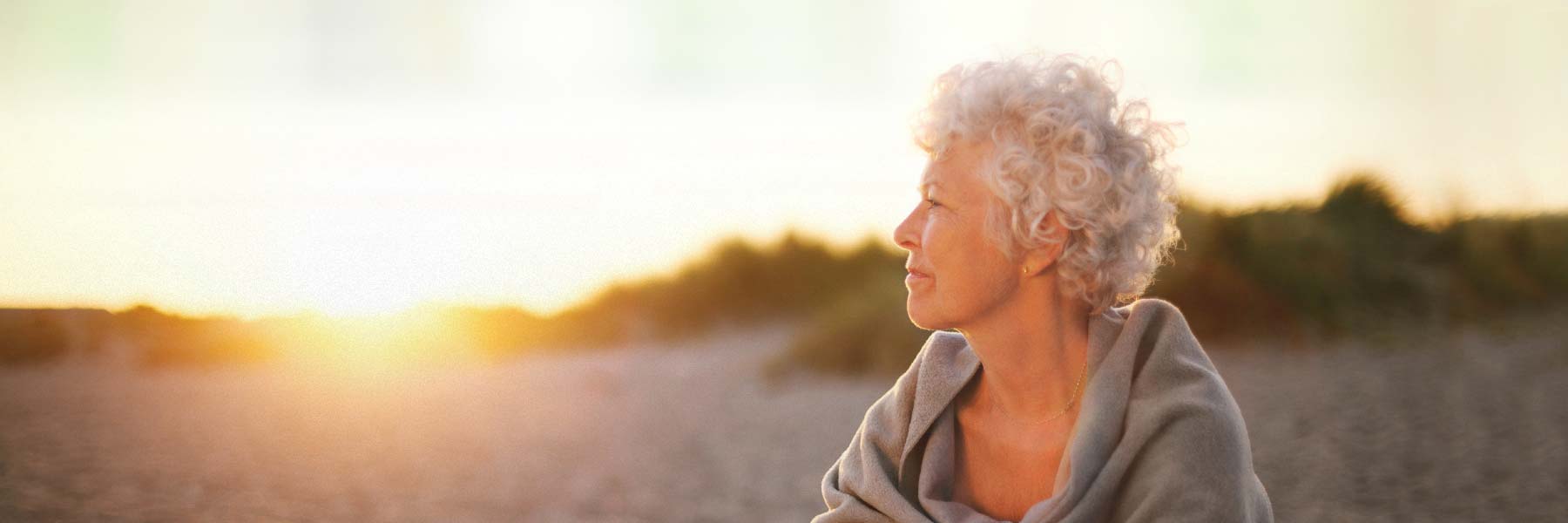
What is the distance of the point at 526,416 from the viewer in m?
9.78

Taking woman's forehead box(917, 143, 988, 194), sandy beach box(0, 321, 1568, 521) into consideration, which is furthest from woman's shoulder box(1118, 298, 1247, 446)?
sandy beach box(0, 321, 1568, 521)

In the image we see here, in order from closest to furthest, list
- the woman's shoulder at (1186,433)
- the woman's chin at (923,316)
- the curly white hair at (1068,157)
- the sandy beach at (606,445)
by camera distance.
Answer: the woman's shoulder at (1186,433)
the curly white hair at (1068,157)
the woman's chin at (923,316)
the sandy beach at (606,445)

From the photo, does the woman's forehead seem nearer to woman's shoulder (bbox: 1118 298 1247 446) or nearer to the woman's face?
the woman's face

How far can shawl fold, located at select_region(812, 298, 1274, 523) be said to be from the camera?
189cm

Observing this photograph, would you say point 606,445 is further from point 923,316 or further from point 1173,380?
point 1173,380

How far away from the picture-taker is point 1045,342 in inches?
86.2

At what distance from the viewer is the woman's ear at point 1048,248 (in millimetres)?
2074

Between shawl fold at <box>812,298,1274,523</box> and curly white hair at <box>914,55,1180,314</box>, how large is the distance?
0.13 meters

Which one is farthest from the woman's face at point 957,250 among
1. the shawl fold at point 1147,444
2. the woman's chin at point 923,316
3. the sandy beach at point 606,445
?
the sandy beach at point 606,445

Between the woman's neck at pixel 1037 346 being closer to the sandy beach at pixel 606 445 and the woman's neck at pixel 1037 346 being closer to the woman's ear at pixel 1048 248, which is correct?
the woman's ear at pixel 1048 248

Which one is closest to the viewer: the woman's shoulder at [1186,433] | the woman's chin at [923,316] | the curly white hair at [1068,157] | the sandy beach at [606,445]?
the woman's shoulder at [1186,433]

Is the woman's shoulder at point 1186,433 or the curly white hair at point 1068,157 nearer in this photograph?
the woman's shoulder at point 1186,433

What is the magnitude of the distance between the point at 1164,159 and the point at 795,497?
4.54 m

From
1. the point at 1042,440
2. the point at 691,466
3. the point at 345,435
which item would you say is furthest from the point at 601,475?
the point at 1042,440
